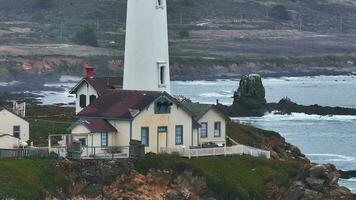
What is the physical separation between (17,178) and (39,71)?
329 feet

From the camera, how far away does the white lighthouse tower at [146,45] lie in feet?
142

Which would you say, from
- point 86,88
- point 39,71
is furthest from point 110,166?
Result: point 39,71

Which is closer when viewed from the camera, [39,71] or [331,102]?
[331,102]

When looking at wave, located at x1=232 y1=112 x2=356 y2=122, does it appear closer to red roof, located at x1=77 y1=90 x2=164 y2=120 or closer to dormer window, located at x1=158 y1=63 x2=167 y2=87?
dormer window, located at x1=158 y1=63 x2=167 y2=87

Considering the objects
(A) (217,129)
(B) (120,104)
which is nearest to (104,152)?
(B) (120,104)

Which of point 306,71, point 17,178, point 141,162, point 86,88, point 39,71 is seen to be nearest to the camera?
point 17,178

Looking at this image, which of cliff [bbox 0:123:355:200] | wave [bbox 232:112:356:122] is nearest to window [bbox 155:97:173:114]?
cliff [bbox 0:123:355:200]

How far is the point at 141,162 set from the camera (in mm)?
38719

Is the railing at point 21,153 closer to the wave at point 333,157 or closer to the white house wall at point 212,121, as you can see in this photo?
the white house wall at point 212,121

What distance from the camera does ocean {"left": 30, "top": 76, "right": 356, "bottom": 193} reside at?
2628 inches

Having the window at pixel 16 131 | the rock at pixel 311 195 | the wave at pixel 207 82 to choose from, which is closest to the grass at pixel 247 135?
the window at pixel 16 131

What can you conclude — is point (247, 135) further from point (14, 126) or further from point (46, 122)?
point (14, 126)

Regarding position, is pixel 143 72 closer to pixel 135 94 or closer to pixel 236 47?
pixel 135 94

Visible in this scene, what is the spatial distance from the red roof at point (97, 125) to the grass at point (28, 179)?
8.14 feet
